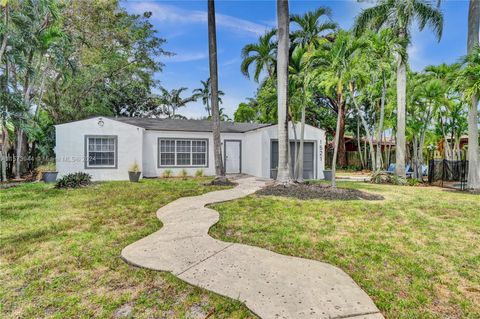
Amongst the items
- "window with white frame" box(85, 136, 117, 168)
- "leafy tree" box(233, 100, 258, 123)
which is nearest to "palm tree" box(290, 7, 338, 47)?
"window with white frame" box(85, 136, 117, 168)

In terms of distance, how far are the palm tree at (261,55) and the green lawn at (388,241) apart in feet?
27.0

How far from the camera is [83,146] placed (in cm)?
1291

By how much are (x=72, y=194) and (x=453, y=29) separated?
61.0 ft

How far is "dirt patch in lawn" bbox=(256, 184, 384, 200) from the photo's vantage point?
8.17m

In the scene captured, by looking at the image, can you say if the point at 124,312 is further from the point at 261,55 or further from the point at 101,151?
the point at 261,55

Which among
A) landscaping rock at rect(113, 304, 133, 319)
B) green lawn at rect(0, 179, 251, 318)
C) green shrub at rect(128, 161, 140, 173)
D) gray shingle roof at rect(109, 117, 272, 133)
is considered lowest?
landscaping rock at rect(113, 304, 133, 319)

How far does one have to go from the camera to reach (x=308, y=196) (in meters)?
8.24

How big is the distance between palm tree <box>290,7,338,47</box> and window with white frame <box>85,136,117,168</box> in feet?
35.6

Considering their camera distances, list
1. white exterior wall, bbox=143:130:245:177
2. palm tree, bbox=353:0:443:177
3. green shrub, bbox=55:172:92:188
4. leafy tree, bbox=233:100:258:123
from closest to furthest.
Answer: green shrub, bbox=55:172:92:188
palm tree, bbox=353:0:443:177
white exterior wall, bbox=143:130:245:177
leafy tree, bbox=233:100:258:123

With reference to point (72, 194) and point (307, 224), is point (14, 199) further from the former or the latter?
point (307, 224)

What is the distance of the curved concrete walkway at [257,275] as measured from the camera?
103 inches

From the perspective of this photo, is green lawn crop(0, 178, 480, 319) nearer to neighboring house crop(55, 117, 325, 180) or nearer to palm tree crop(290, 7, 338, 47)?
neighboring house crop(55, 117, 325, 180)

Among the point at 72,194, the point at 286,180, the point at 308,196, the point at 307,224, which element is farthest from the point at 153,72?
the point at 307,224

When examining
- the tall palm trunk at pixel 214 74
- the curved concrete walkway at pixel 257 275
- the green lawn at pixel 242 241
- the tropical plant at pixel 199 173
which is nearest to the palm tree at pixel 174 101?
the tropical plant at pixel 199 173
